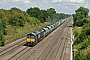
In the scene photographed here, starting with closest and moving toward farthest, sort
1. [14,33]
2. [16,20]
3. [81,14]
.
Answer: [14,33]
[16,20]
[81,14]

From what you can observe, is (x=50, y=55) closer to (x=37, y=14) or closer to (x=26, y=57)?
(x=26, y=57)

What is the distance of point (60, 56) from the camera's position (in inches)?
1427

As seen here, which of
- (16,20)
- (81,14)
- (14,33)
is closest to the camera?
(14,33)

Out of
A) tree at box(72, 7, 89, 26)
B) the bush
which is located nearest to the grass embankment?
the bush

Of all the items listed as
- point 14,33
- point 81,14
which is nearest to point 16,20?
point 14,33

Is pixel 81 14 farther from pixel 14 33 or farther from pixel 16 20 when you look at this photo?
pixel 14 33

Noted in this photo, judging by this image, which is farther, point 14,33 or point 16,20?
point 16,20

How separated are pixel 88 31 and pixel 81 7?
289 feet

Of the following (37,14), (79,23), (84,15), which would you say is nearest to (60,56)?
(79,23)

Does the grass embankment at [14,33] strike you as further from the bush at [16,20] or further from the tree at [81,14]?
the tree at [81,14]

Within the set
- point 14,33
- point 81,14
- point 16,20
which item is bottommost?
point 14,33

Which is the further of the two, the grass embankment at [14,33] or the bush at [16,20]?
the bush at [16,20]

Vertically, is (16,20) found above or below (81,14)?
above

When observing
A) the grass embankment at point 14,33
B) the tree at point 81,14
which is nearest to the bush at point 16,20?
the grass embankment at point 14,33
